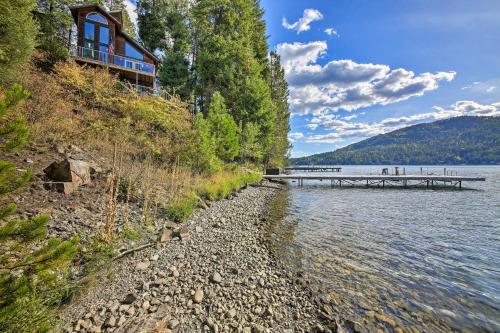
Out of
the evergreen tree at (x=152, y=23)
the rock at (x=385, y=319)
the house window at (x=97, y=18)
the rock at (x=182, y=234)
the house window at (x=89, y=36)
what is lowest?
the rock at (x=385, y=319)

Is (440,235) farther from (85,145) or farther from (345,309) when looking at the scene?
(85,145)

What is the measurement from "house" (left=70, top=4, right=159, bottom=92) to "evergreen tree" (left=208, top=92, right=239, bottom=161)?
22.6 feet

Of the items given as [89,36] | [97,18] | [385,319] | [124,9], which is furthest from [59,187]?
[124,9]

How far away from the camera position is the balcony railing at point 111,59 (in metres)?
20.7

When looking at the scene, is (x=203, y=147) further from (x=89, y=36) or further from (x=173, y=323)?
(x=89, y=36)

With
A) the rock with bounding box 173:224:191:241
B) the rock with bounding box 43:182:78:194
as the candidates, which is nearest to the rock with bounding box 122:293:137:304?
the rock with bounding box 173:224:191:241

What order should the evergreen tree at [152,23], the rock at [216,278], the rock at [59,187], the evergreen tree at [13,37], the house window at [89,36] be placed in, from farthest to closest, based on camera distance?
the evergreen tree at [152,23], the house window at [89,36], the evergreen tree at [13,37], the rock at [59,187], the rock at [216,278]

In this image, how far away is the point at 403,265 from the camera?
25.2ft

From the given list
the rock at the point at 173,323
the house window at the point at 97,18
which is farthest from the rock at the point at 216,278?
the house window at the point at 97,18

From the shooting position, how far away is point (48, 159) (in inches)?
348

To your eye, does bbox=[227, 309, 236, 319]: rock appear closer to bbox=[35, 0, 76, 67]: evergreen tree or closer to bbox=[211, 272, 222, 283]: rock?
bbox=[211, 272, 222, 283]: rock

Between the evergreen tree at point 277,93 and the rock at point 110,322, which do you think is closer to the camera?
the rock at point 110,322

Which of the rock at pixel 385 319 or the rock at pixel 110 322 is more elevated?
the rock at pixel 110 322

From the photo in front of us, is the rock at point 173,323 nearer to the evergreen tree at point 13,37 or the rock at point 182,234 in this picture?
the rock at point 182,234
